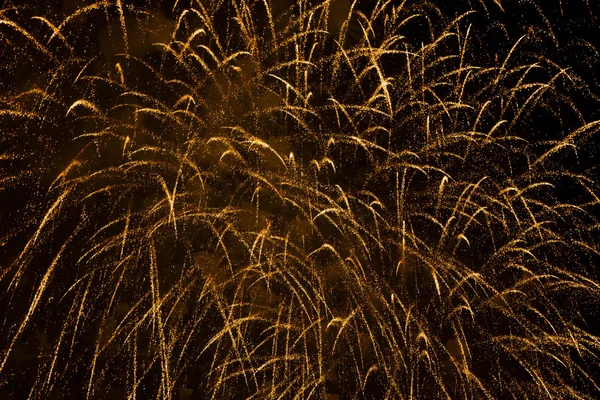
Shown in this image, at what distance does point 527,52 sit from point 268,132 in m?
2.93

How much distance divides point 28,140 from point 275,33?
8.10 feet

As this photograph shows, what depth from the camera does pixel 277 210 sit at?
6.21m

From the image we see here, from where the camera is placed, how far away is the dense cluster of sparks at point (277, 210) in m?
5.83

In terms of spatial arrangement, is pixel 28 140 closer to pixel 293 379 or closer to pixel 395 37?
pixel 293 379

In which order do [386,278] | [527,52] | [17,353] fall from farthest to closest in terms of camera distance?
[527,52], [386,278], [17,353]

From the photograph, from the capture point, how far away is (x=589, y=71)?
7.27m

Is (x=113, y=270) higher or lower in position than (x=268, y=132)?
lower

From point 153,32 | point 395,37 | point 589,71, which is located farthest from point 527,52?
point 153,32

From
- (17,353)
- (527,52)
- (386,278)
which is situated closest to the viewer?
(17,353)

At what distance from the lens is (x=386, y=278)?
20.5 feet

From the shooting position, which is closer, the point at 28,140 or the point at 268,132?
the point at 28,140

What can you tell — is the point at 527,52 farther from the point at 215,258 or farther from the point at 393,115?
the point at 215,258

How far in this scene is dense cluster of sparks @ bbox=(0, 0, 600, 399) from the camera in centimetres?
583

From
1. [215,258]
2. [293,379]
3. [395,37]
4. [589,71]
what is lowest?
[293,379]
